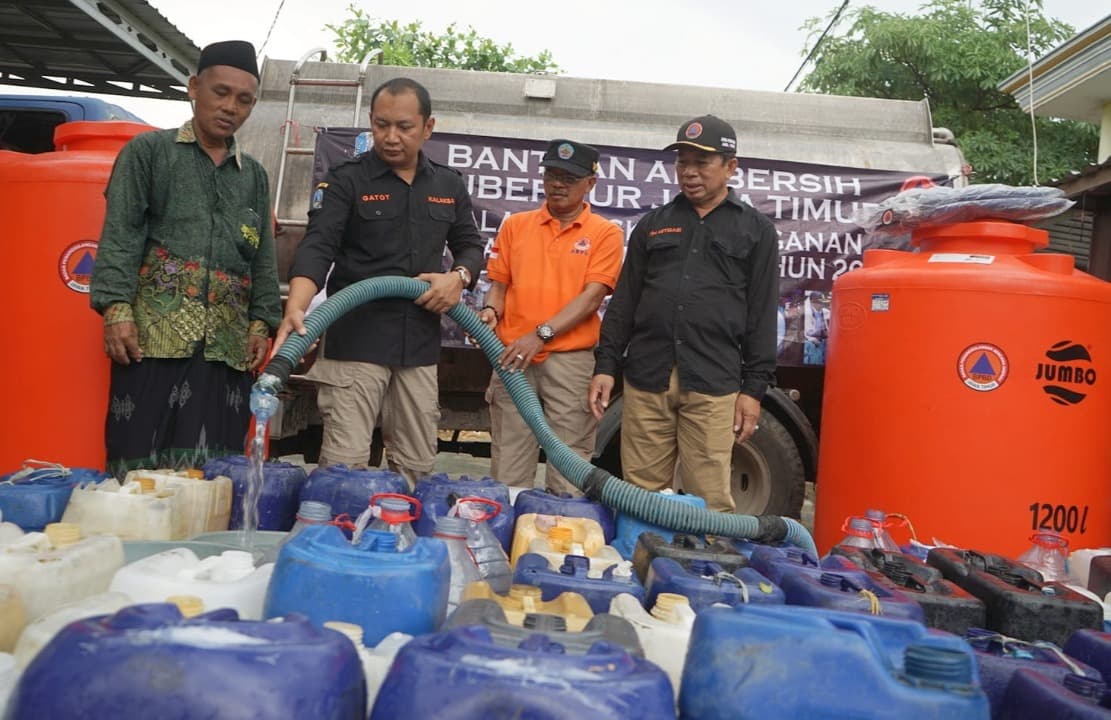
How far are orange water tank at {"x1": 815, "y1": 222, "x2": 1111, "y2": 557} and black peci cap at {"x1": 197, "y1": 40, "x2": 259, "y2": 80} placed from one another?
2733mm

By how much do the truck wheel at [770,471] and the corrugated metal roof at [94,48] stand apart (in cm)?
591

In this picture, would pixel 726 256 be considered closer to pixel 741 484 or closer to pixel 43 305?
pixel 741 484

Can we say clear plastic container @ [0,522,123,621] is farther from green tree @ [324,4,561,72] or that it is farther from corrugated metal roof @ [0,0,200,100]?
green tree @ [324,4,561,72]

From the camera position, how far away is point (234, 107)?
3080 mm

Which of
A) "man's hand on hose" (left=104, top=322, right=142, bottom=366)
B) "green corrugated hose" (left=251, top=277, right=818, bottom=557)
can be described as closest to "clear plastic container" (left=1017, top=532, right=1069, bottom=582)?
"green corrugated hose" (left=251, top=277, right=818, bottom=557)

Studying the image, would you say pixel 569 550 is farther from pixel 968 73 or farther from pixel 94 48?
pixel 968 73

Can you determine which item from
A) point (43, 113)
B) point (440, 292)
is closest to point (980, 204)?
point (440, 292)

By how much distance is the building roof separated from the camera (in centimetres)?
906

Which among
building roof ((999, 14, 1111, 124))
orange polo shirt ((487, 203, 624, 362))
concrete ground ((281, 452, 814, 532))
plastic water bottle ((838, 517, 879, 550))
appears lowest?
concrete ground ((281, 452, 814, 532))

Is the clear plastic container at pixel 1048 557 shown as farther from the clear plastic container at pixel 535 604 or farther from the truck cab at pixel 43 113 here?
the truck cab at pixel 43 113

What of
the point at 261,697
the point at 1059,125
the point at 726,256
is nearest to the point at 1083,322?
the point at 726,256

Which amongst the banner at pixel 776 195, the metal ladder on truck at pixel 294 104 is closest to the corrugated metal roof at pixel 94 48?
the metal ladder on truck at pixel 294 104

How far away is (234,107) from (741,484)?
3.53 m

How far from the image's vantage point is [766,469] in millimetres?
5156
